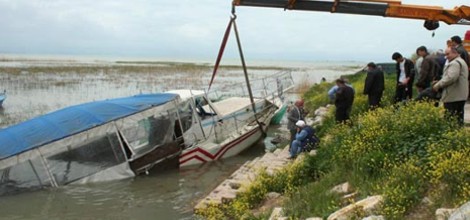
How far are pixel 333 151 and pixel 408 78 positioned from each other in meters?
4.26

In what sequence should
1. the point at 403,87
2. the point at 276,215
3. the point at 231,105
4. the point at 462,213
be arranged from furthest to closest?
the point at 231,105 → the point at 403,87 → the point at 276,215 → the point at 462,213

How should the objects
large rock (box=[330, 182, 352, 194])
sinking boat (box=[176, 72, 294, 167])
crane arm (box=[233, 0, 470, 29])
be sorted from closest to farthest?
large rock (box=[330, 182, 352, 194]) < crane arm (box=[233, 0, 470, 29]) < sinking boat (box=[176, 72, 294, 167])

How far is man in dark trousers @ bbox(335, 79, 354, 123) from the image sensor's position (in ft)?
39.6

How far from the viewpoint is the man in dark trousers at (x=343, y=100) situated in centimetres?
1208

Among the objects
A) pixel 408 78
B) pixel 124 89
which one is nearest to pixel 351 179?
pixel 408 78

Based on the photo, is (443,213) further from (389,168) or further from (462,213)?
(389,168)

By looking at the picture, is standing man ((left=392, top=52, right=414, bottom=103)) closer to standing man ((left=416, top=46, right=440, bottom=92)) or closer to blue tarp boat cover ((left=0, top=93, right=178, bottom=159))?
standing man ((left=416, top=46, right=440, bottom=92))

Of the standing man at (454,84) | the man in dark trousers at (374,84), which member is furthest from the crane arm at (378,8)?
the standing man at (454,84)

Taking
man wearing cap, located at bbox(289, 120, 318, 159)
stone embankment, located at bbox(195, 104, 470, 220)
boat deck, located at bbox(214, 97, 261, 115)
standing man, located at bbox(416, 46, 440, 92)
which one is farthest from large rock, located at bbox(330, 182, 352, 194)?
boat deck, located at bbox(214, 97, 261, 115)

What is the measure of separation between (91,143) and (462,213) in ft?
30.1

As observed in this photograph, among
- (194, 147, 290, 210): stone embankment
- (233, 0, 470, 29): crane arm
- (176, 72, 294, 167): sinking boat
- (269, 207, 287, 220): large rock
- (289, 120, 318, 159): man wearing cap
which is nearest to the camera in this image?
(269, 207, 287, 220): large rock

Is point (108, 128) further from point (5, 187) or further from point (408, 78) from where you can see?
point (408, 78)

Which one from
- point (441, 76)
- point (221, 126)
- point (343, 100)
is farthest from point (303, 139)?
point (221, 126)

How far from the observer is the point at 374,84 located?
39.8ft
